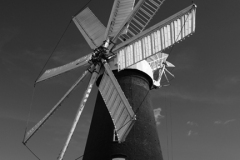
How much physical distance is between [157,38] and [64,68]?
4.93 metres

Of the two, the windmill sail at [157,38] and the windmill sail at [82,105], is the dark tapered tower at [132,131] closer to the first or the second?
the windmill sail at [82,105]

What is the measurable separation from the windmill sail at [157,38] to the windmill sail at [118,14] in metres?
1.17

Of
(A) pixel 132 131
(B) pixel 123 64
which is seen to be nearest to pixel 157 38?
(B) pixel 123 64

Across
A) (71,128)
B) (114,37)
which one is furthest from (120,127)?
(114,37)

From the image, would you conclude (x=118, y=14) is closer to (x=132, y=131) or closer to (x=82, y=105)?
(x=82, y=105)

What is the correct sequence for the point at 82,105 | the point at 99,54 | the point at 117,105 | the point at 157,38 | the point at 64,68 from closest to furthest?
the point at 117,105, the point at 157,38, the point at 82,105, the point at 99,54, the point at 64,68

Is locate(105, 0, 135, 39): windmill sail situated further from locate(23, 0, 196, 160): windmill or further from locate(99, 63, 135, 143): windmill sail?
locate(99, 63, 135, 143): windmill sail

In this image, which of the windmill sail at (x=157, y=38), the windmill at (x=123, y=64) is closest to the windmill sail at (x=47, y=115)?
the windmill at (x=123, y=64)

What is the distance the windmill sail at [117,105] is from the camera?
9414 millimetres

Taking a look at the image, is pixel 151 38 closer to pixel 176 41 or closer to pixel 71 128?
pixel 176 41

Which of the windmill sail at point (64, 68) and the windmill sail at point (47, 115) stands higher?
the windmill sail at point (64, 68)

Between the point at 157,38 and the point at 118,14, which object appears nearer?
the point at 157,38

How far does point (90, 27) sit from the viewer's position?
14719 mm

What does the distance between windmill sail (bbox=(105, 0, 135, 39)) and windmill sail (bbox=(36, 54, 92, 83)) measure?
58.3 inches
